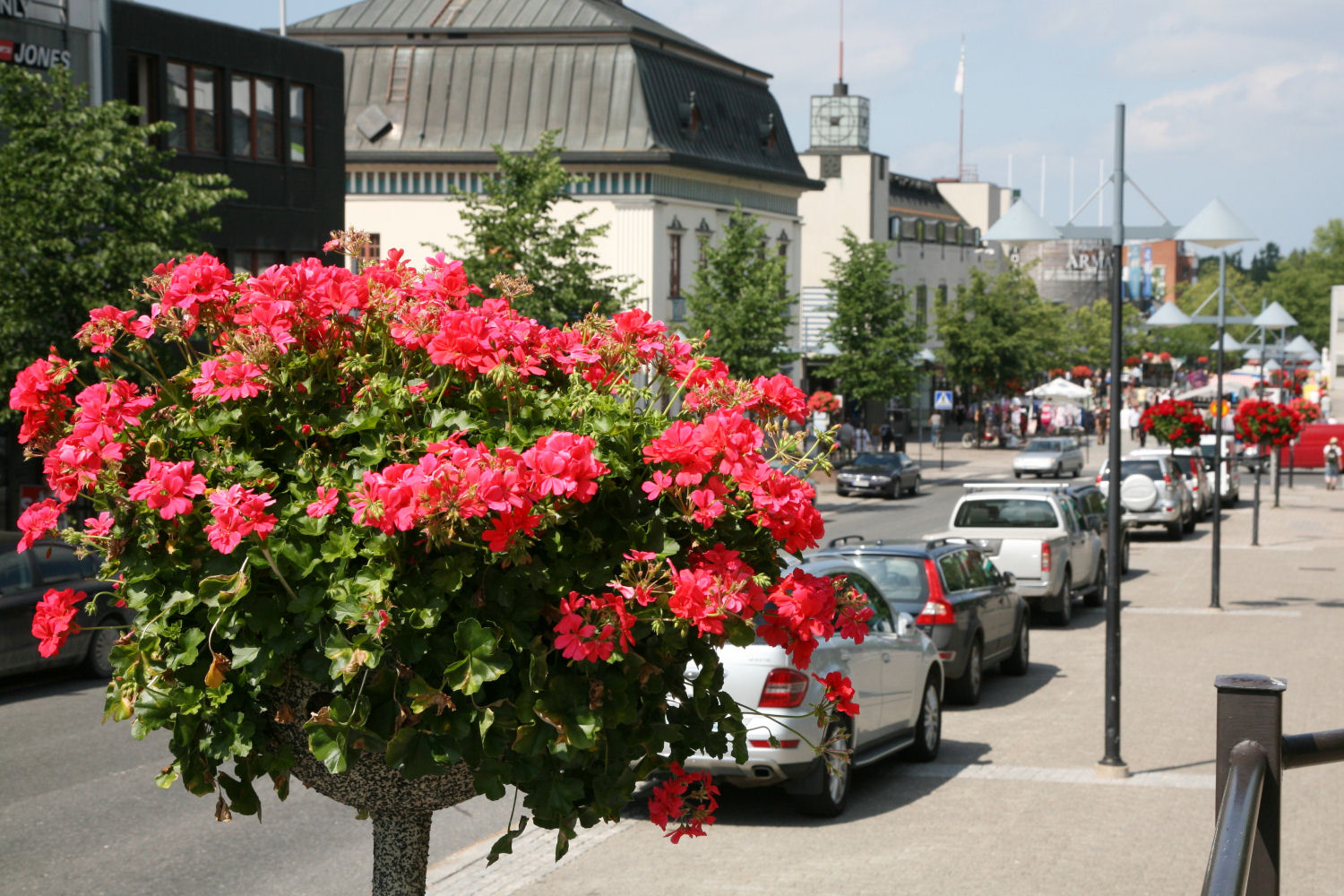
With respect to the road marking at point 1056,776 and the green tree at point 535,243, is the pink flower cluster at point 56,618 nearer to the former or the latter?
the road marking at point 1056,776

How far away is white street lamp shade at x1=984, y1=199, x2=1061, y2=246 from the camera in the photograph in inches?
487

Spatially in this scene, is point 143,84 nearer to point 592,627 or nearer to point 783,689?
point 783,689

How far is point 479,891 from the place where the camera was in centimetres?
→ 842

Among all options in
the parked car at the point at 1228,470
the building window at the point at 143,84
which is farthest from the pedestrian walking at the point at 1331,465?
the building window at the point at 143,84

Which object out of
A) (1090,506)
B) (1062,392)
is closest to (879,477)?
(1090,506)

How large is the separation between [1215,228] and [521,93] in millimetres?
32145

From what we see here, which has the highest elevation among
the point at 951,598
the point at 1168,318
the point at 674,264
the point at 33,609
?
the point at 674,264

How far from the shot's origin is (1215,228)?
14188 mm

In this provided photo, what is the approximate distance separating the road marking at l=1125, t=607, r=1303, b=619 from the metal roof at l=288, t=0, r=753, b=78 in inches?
1050

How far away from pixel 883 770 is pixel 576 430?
8.97m

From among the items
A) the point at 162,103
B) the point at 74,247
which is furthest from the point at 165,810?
the point at 162,103

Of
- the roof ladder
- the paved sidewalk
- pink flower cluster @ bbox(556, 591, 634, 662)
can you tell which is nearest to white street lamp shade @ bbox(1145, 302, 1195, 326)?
the paved sidewalk

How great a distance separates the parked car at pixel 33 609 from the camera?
1455cm

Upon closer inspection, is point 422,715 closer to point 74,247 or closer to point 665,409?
point 665,409
